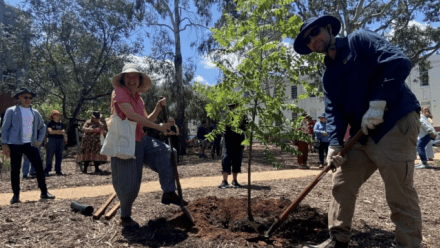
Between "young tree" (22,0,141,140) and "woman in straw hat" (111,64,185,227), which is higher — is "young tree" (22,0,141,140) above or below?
above

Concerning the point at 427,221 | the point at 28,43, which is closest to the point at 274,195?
the point at 427,221

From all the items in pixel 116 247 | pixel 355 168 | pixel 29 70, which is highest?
pixel 29 70

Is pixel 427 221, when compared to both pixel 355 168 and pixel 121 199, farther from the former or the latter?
pixel 121 199

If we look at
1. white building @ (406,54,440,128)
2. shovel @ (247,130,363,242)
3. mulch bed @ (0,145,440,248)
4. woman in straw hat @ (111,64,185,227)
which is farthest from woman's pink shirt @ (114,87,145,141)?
white building @ (406,54,440,128)

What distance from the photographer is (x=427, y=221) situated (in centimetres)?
407

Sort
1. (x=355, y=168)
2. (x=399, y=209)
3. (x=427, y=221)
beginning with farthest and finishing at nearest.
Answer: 1. (x=427, y=221)
2. (x=355, y=168)
3. (x=399, y=209)

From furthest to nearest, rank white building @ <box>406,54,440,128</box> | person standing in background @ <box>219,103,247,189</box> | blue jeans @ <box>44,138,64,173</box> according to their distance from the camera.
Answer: white building @ <box>406,54,440,128</box> → blue jeans @ <box>44,138,64,173</box> → person standing in background @ <box>219,103,247,189</box>

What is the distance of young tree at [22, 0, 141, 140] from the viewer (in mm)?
18828

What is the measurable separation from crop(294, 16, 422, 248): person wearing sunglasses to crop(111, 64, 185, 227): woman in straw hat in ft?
5.37

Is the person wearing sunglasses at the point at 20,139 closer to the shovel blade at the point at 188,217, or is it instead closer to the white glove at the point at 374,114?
the shovel blade at the point at 188,217

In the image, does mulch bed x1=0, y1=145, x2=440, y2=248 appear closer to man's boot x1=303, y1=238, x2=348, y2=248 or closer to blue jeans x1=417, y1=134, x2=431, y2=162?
man's boot x1=303, y1=238, x2=348, y2=248

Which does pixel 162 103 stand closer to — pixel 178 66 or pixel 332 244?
pixel 332 244

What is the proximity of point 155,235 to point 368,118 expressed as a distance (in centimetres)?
220

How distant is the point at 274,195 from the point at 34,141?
161 inches
